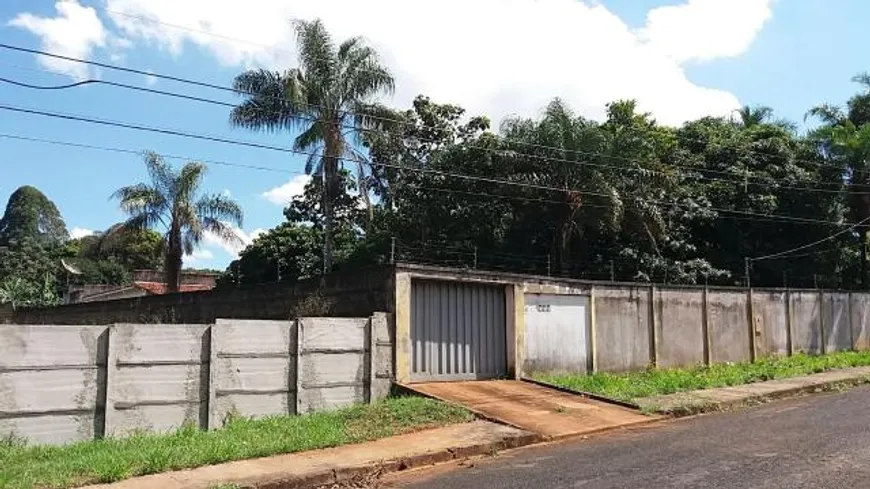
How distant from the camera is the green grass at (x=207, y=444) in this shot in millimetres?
8555

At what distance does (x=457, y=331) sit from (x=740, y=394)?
5.91m

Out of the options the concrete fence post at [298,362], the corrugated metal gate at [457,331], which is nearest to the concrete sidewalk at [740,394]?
the corrugated metal gate at [457,331]

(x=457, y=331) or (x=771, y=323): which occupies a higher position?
(x=457, y=331)

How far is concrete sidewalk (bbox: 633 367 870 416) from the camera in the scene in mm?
14203

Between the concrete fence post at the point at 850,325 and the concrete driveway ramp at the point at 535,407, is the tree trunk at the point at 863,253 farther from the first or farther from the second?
the concrete driveway ramp at the point at 535,407

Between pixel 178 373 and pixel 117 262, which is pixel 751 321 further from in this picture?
pixel 117 262

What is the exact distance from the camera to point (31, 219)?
78312 mm

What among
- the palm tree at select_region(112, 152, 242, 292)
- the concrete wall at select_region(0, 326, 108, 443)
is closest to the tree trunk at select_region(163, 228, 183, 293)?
the palm tree at select_region(112, 152, 242, 292)

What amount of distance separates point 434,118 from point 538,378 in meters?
20.5

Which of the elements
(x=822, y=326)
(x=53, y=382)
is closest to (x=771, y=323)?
(x=822, y=326)

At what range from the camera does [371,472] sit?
920cm

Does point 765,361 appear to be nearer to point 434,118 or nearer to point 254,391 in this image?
point 254,391

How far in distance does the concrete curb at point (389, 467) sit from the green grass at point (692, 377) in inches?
168

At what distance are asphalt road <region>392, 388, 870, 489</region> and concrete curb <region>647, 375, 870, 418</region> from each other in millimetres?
1150
